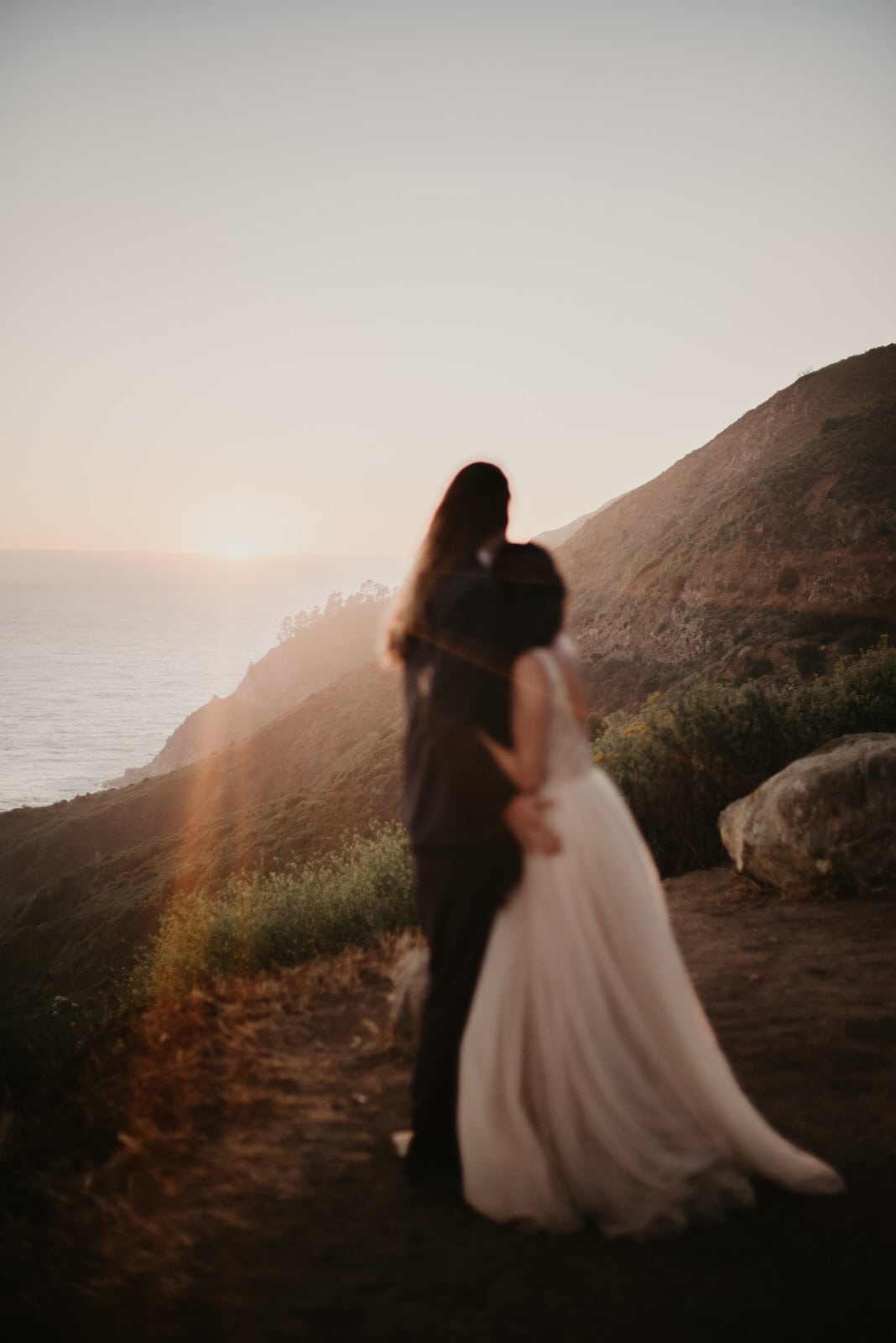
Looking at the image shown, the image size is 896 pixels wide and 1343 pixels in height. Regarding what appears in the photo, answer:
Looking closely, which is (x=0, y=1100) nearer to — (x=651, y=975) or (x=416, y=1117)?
(x=416, y=1117)

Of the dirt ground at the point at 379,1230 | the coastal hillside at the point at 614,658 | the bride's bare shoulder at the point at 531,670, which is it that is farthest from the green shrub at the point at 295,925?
the coastal hillside at the point at 614,658

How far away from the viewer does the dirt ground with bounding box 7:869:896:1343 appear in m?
2.41

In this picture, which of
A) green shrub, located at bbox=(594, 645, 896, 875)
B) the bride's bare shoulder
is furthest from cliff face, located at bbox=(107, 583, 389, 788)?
the bride's bare shoulder

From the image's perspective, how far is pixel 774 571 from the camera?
3350cm

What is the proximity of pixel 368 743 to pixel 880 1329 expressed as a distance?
41472 mm

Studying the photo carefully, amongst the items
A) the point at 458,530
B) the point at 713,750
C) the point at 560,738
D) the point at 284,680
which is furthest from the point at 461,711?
the point at 284,680

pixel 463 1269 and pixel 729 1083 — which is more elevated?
pixel 729 1083

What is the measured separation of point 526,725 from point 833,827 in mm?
4384

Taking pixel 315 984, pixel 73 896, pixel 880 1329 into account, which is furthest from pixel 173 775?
pixel 880 1329

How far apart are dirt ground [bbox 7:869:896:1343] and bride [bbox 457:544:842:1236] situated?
13 centimetres

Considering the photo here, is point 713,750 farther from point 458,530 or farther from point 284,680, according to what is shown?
point 284,680

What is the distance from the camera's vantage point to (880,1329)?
2348 millimetres

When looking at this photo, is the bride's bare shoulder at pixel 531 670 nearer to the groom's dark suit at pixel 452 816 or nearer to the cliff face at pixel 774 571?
the groom's dark suit at pixel 452 816

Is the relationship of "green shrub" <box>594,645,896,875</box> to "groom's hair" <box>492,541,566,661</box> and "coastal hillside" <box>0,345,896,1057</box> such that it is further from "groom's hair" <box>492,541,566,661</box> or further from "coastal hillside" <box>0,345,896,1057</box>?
"coastal hillside" <box>0,345,896,1057</box>
